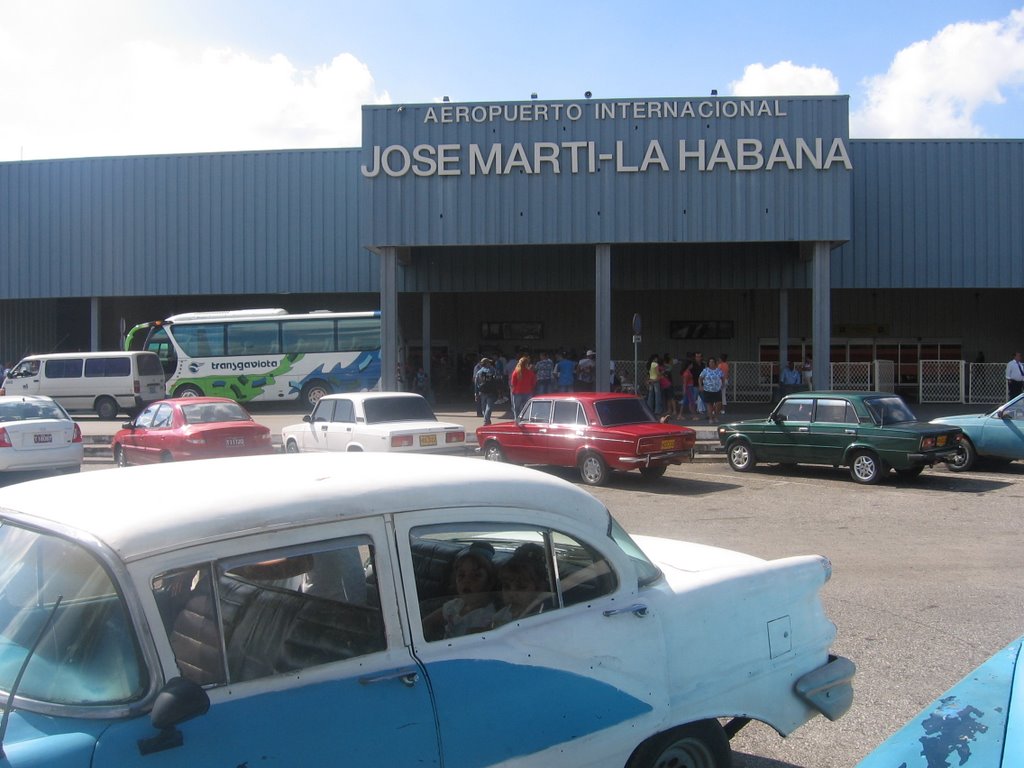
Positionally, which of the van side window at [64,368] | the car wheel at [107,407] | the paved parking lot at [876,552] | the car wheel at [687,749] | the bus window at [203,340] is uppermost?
the bus window at [203,340]

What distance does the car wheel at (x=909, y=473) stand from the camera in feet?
42.5

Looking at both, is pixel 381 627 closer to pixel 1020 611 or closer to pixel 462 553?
pixel 462 553

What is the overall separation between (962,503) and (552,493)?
10.1 metres

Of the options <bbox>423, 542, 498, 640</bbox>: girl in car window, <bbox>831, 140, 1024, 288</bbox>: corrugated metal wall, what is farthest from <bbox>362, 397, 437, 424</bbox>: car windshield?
<bbox>831, 140, 1024, 288</bbox>: corrugated metal wall

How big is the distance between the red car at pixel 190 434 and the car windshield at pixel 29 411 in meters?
1.48

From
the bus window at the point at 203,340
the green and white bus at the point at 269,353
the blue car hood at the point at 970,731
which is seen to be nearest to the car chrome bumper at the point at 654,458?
the blue car hood at the point at 970,731

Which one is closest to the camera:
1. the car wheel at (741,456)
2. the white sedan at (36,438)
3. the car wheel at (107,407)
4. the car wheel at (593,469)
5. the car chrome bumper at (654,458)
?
the white sedan at (36,438)

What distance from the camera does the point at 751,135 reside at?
21031 mm

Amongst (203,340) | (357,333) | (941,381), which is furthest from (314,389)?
(941,381)

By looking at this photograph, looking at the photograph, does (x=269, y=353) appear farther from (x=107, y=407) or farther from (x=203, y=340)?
(x=107, y=407)

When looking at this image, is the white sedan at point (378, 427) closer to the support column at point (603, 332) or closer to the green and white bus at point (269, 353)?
the support column at point (603, 332)

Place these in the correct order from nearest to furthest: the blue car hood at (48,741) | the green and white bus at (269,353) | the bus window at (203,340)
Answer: the blue car hood at (48,741), the green and white bus at (269,353), the bus window at (203,340)

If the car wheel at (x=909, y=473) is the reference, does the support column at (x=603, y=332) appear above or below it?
above

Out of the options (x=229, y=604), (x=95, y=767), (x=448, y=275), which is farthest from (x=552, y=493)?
(x=448, y=275)
